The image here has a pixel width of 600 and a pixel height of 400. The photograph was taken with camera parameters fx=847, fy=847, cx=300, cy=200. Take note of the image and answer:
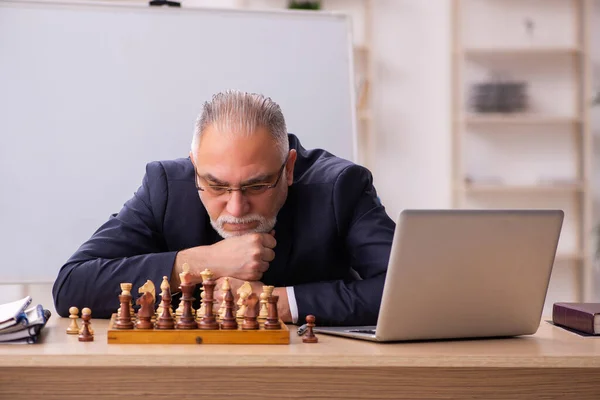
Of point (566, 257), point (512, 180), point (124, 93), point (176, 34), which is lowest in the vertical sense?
point (566, 257)

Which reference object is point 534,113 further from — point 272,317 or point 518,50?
point 272,317

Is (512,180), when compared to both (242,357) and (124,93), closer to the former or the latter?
(124,93)

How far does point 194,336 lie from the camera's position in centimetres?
140

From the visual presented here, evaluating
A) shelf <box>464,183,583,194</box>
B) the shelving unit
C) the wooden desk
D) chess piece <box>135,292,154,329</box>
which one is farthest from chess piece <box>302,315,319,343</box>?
the shelving unit

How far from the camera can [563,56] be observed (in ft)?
18.5

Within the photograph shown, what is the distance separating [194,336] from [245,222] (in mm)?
554

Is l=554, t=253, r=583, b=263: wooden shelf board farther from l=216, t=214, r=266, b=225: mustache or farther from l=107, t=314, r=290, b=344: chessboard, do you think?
l=107, t=314, r=290, b=344: chessboard

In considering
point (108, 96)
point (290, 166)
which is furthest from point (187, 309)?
point (108, 96)

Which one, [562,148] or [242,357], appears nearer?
[242,357]

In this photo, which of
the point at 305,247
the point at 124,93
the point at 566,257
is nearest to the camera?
the point at 305,247

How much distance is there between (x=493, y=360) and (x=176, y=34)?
232 centimetres

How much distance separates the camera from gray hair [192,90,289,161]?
188 centimetres

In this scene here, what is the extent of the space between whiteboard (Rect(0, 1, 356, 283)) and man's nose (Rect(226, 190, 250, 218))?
1433 mm

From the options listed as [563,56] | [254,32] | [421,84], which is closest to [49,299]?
[254,32]
